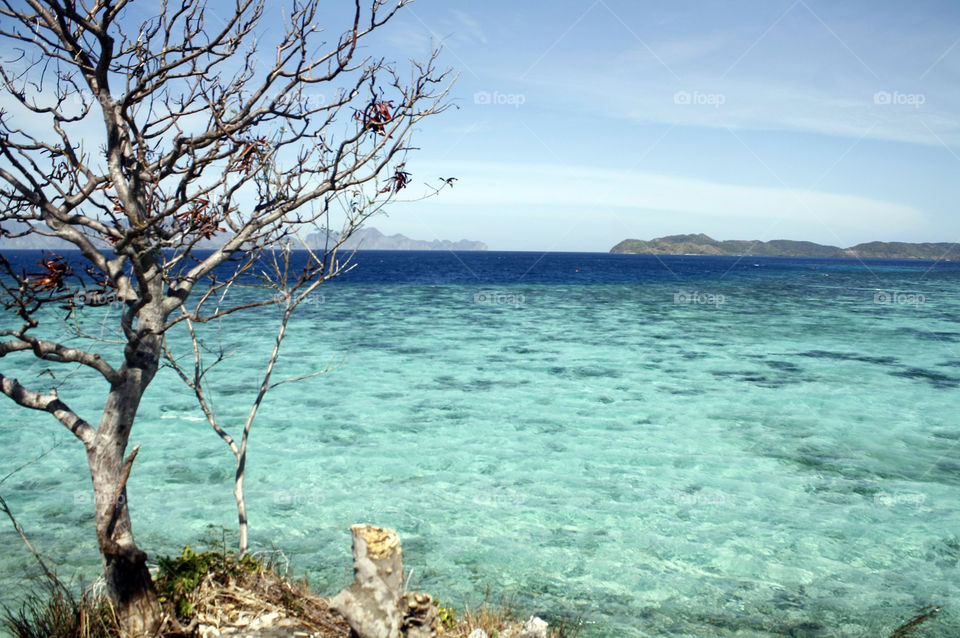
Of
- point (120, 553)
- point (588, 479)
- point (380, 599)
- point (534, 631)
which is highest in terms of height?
point (120, 553)

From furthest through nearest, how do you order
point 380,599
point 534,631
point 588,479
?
point 588,479, point 534,631, point 380,599

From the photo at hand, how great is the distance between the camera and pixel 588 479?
9.71 m

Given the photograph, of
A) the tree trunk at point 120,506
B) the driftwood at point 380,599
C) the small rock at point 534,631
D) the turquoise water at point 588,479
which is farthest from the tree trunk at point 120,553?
the turquoise water at point 588,479

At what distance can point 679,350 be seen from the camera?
20859mm

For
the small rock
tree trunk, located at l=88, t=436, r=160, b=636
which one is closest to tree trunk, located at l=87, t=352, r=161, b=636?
tree trunk, located at l=88, t=436, r=160, b=636

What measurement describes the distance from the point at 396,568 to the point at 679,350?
720 inches

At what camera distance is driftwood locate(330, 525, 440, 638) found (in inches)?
147

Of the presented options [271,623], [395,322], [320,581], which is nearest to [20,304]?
[271,623]

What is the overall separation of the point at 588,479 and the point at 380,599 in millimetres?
6358

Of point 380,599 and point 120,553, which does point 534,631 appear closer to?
point 380,599

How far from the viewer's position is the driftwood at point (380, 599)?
3725mm

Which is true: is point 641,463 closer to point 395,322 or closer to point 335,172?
point 335,172

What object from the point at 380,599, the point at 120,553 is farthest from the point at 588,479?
the point at 120,553

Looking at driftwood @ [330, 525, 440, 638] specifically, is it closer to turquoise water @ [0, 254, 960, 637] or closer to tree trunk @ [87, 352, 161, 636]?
tree trunk @ [87, 352, 161, 636]
